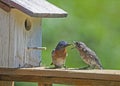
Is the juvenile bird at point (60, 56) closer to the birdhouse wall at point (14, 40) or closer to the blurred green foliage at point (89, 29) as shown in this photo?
the birdhouse wall at point (14, 40)

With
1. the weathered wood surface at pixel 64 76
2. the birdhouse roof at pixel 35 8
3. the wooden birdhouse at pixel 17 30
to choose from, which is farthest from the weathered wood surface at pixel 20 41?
the weathered wood surface at pixel 64 76

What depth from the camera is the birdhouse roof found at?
6.98 metres

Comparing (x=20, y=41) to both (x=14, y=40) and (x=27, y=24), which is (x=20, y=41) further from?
(x=27, y=24)

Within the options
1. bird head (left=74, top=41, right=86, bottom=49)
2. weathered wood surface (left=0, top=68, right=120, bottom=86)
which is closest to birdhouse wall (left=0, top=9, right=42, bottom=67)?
weathered wood surface (left=0, top=68, right=120, bottom=86)

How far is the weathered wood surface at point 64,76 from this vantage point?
649cm

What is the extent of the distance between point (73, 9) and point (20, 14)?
699 centimetres

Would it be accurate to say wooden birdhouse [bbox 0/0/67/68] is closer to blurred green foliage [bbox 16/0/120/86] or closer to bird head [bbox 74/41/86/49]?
bird head [bbox 74/41/86/49]

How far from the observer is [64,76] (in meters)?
6.66

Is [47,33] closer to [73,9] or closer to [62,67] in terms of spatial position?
[73,9]

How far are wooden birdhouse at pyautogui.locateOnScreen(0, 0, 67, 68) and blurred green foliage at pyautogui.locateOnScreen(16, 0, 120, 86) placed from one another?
207 inches

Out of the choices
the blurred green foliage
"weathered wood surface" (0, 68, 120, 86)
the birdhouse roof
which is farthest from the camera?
the blurred green foliage

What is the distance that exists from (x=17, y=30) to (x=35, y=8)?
0.27 m

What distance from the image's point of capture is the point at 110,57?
1363cm

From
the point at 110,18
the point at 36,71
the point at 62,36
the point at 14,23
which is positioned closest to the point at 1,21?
the point at 14,23
